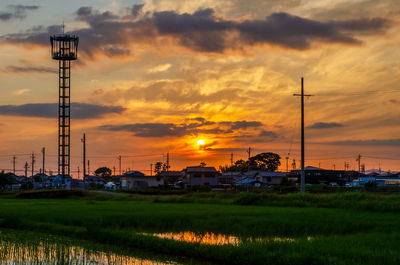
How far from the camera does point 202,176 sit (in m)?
89.2

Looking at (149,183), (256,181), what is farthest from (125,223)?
(256,181)

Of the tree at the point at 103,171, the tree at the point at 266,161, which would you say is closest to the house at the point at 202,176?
the tree at the point at 266,161

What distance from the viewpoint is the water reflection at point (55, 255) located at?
15.1 m

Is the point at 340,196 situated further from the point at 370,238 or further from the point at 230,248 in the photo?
the point at 230,248

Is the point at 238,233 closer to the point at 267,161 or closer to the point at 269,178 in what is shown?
the point at 269,178

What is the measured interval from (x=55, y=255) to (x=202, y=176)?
7339 cm

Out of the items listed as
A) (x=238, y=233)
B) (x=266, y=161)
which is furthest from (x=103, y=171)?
(x=238, y=233)

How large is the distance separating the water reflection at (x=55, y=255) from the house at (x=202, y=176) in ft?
229

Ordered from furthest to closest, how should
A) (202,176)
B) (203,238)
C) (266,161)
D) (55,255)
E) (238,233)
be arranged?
(266,161) → (202,176) → (238,233) → (203,238) → (55,255)

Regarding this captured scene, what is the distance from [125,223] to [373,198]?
1844 cm

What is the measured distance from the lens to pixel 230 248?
15570 mm

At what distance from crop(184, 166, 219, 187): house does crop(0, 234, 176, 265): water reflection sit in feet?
229

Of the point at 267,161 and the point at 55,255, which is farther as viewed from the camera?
the point at 267,161

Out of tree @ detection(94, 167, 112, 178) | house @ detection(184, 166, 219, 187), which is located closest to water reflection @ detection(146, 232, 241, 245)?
house @ detection(184, 166, 219, 187)
